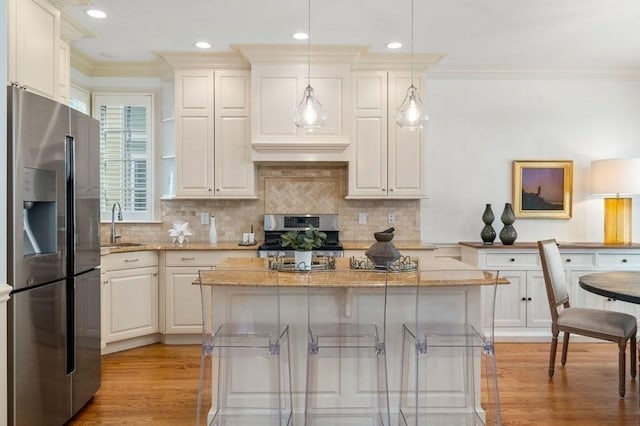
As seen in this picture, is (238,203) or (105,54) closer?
(105,54)

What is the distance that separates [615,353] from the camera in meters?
3.87

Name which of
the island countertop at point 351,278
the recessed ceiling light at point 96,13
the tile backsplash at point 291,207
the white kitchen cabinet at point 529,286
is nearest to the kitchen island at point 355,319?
the island countertop at point 351,278

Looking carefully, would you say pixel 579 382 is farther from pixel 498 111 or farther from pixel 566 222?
pixel 498 111

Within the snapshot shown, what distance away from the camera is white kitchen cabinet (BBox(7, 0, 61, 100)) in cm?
255

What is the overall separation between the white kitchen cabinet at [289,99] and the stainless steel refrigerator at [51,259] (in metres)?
1.65

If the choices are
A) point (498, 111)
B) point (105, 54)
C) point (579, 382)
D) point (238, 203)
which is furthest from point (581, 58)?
point (105, 54)

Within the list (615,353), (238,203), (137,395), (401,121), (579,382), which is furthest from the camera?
(238,203)

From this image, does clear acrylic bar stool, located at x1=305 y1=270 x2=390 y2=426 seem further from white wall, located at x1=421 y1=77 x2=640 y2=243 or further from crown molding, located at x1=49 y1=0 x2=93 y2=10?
crown molding, located at x1=49 y1=0 x2=93 y2=10

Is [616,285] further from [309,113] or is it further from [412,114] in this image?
[309,113]

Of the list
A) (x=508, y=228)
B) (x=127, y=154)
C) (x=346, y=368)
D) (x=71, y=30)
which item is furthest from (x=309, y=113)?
(x=127, y=154)

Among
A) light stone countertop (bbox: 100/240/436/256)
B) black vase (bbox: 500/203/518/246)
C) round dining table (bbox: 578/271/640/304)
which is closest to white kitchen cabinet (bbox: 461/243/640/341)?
black vase (bbox: 500/203/518/246)

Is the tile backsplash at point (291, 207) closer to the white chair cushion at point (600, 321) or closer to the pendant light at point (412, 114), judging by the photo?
the white chair cushion at point (600, 321)

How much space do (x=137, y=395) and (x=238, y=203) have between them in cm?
217

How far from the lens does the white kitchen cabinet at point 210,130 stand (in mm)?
4262
